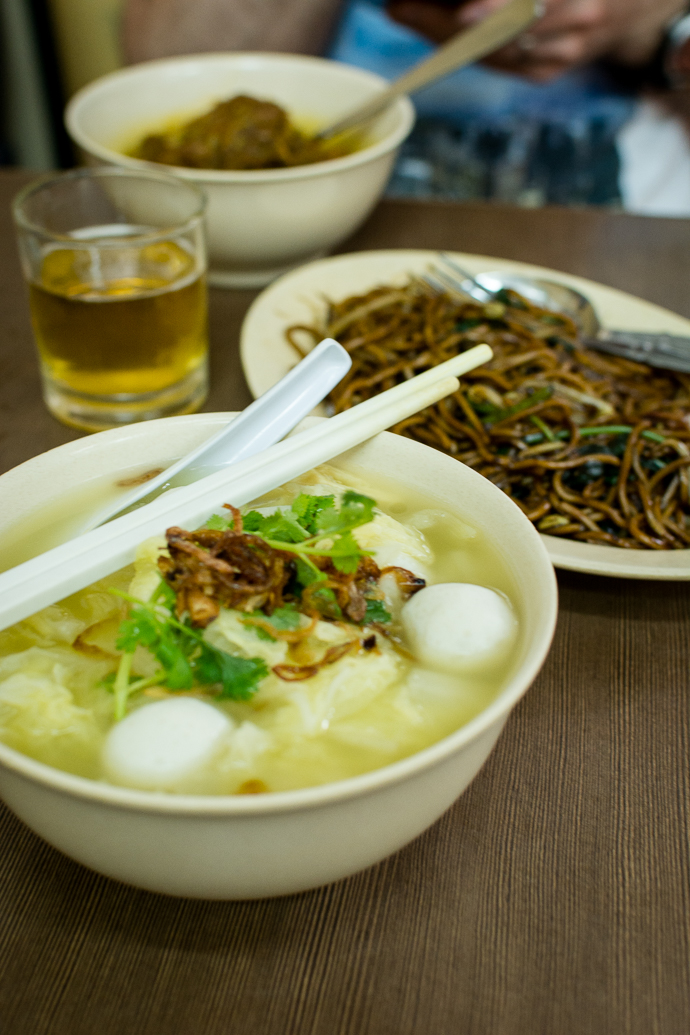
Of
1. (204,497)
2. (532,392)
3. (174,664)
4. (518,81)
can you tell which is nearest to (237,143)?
(532,392)

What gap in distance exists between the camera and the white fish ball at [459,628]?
93 cm

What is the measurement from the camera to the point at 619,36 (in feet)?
11.5

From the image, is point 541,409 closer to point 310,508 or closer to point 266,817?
point 310,508

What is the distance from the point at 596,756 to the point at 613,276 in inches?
61.2

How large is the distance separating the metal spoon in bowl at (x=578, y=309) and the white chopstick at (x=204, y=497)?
69cm

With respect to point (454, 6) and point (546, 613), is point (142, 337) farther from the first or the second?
point (454, 6)

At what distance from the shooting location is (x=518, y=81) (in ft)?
11.7

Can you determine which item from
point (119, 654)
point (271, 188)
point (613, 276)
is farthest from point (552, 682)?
point (613, 276)

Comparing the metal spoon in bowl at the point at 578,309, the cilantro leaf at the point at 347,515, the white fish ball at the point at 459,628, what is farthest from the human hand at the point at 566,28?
the white fish ball at the point at 459,628

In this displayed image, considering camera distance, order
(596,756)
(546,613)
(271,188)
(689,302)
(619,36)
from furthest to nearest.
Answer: (619,36) → (689,302) → (271,188) → (596,756) → (546,613)

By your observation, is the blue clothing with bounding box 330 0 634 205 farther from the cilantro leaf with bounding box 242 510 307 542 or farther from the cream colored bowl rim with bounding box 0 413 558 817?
the cream colored bowl rim with bounding box 0 413 558 817

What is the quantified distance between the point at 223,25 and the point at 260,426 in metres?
3.14

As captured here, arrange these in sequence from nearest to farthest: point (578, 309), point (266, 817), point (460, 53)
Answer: point (266, 817) → point (578, 309) → point (460, 53)

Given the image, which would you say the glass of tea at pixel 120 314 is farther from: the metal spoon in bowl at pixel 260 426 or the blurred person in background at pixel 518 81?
the blurred person in background at pixel 518 81
